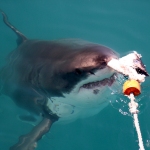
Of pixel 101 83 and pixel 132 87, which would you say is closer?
pixel 132 87

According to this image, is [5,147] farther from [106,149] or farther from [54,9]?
[54,9]

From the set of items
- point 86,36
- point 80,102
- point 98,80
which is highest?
point 86,36

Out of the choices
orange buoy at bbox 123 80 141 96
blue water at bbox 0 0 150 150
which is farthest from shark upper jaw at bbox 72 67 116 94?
blue water at bbox 0 0 150 150

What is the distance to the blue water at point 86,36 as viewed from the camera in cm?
398

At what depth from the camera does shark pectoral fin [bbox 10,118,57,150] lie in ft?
11.8

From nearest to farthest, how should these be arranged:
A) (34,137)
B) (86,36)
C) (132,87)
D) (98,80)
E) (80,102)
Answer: (132,87), (98,80), (80,102), (34,137), (86,36)

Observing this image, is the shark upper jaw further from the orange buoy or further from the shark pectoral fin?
the shark pectoral fin

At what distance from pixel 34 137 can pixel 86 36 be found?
8.35 feet

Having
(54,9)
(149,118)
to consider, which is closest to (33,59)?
(149,118)

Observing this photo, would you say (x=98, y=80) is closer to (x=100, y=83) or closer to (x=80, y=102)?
(x=100, y=83)

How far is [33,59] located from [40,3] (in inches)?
134

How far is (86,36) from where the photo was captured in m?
5.63

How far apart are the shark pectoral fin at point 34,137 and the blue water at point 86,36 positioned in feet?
1.19

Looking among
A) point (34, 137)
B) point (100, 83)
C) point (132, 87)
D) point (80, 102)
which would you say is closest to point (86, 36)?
point (34, 137)
